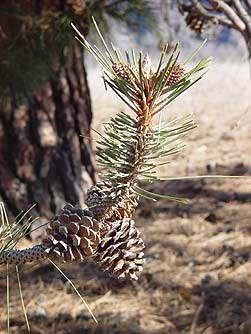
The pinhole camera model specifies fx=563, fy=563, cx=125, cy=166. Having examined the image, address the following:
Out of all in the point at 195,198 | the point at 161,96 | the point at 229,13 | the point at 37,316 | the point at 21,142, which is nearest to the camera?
the point at 161,96

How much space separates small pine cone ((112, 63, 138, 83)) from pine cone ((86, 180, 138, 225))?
136 mm

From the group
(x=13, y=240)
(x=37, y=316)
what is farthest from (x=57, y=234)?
(x=37, y=316)

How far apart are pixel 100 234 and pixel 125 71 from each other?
20cm

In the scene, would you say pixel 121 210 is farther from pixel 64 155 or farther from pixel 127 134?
pixel 64 155

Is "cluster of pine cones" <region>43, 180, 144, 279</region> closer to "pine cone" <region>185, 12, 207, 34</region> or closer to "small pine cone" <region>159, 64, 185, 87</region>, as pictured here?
"small pine cone" <region>159, 64, 185, 87</region>

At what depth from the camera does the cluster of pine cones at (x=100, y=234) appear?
0.64m

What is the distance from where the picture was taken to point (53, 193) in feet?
8.89

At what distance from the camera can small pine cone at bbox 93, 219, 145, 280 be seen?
672mm

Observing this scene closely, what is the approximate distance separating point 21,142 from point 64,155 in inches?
8.7

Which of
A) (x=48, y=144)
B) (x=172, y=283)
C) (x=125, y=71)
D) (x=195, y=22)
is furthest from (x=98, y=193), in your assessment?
(x=48, y=144)

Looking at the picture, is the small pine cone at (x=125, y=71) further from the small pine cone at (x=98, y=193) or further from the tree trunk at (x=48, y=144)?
the tree trunk at (x=48, y=144)

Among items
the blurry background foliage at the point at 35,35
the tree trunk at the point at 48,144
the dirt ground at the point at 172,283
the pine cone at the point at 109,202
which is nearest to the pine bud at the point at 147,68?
the pine cone at the point at 109,202

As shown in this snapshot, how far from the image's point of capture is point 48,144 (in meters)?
2.67

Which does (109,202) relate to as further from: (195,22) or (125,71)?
(195,22)
